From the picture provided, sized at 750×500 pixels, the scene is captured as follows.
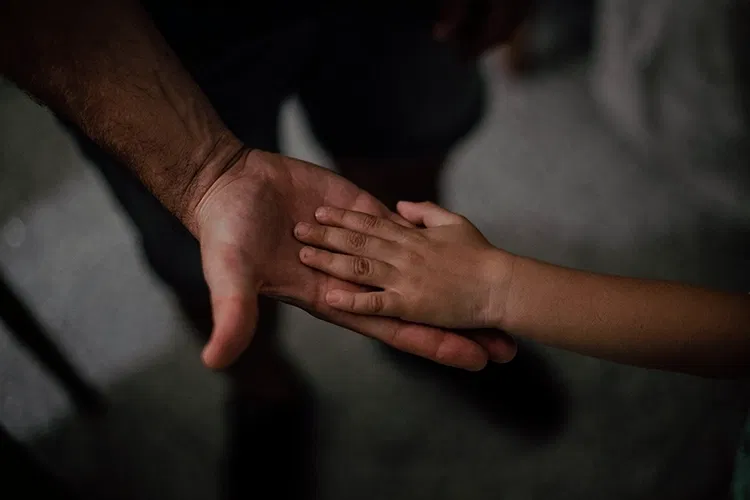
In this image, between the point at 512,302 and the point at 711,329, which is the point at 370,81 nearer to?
the point at 512,302

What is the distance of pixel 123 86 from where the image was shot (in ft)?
1.91

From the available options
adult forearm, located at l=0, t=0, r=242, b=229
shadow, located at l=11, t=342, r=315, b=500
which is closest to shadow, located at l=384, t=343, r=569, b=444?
shadow, located at l=11, t=342, r=315, b=500

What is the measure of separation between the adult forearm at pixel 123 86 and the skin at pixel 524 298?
5.2 inches

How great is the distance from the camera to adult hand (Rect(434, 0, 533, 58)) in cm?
76

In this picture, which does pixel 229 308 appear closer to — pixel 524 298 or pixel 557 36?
pixel 524 298

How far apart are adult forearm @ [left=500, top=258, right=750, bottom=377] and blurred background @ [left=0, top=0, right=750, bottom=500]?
27 centimetres

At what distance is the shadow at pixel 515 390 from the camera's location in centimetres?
84

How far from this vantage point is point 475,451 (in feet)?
2.71

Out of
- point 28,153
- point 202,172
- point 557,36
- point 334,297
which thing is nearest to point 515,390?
point 334,297

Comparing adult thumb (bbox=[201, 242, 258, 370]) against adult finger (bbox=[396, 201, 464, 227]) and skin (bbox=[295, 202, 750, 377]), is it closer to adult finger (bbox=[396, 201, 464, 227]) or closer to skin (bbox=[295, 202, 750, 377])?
skin (bbox=[295, 202, 750, 377])

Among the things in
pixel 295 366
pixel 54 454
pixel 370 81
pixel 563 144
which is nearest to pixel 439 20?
pixel 370 81

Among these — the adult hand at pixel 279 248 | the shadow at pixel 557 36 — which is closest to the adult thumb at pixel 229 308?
the adult hand at pixel 279 248

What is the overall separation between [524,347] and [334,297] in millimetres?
429

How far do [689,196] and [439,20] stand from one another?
53 cm
